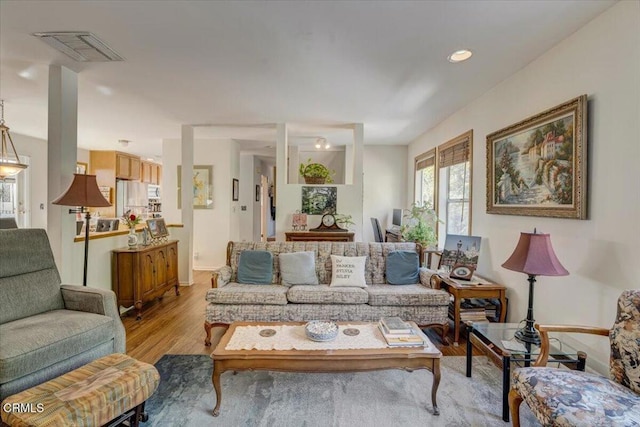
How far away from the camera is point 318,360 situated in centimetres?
182

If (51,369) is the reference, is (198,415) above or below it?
below

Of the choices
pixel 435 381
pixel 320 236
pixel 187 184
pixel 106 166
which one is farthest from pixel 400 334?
pixel 106 166

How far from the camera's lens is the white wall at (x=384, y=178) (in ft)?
20.4

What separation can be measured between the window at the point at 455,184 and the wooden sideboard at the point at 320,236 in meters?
1.43

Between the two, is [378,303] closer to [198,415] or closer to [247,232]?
[198,415]

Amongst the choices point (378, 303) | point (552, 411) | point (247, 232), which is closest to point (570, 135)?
point (552, 411)

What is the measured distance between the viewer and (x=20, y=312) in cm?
202

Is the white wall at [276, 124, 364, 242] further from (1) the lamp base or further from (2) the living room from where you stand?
(1) the lamp base

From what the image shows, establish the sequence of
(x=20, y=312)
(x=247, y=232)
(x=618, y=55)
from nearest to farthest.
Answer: (x=618, y=55) → (x=20, y=312) → (x=247, y=232)

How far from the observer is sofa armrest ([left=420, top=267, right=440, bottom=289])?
9.71 ft

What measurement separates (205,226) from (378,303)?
399cm

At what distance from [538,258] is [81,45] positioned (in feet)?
11.7

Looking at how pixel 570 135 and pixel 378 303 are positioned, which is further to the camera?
pixel 378 303

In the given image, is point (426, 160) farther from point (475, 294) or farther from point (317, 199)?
point (475, 294)
